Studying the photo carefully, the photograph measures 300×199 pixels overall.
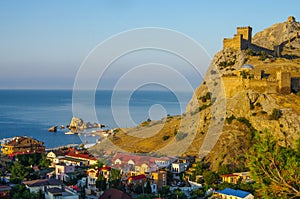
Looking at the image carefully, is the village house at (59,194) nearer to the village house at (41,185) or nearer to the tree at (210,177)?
the village house at (41,185)

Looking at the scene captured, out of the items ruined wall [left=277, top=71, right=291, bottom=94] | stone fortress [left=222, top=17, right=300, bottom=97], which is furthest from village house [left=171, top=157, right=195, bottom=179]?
ruined wall [left=277, top=71, right=291, bottom=94]

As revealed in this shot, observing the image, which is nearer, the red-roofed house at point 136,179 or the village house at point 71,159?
the red-roofed house at point 136,179

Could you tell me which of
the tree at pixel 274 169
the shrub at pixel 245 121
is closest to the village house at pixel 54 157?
the shrub at pixel 245 121

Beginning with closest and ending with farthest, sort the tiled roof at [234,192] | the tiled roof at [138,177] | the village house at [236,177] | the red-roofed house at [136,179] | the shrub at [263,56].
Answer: the tiled roof at [234,192]
the village house at [236,177]
the red-roofed house at [136,179]
the tiled roof at [138,177]
the shrub at [263,56]

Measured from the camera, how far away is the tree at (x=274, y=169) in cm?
806

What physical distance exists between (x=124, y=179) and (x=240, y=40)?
18471mm

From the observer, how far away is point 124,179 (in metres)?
21.1

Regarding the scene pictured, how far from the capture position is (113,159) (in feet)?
82.7

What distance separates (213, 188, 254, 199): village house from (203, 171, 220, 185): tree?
2.02 m

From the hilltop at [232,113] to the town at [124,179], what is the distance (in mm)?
1800

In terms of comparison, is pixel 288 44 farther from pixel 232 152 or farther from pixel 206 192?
pixel 206 192

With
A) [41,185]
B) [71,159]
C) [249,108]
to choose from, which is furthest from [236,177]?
[71,159]

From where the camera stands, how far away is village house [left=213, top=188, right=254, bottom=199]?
57.9 ft

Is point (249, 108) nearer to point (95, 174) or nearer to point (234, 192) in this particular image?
point (234, 192)
